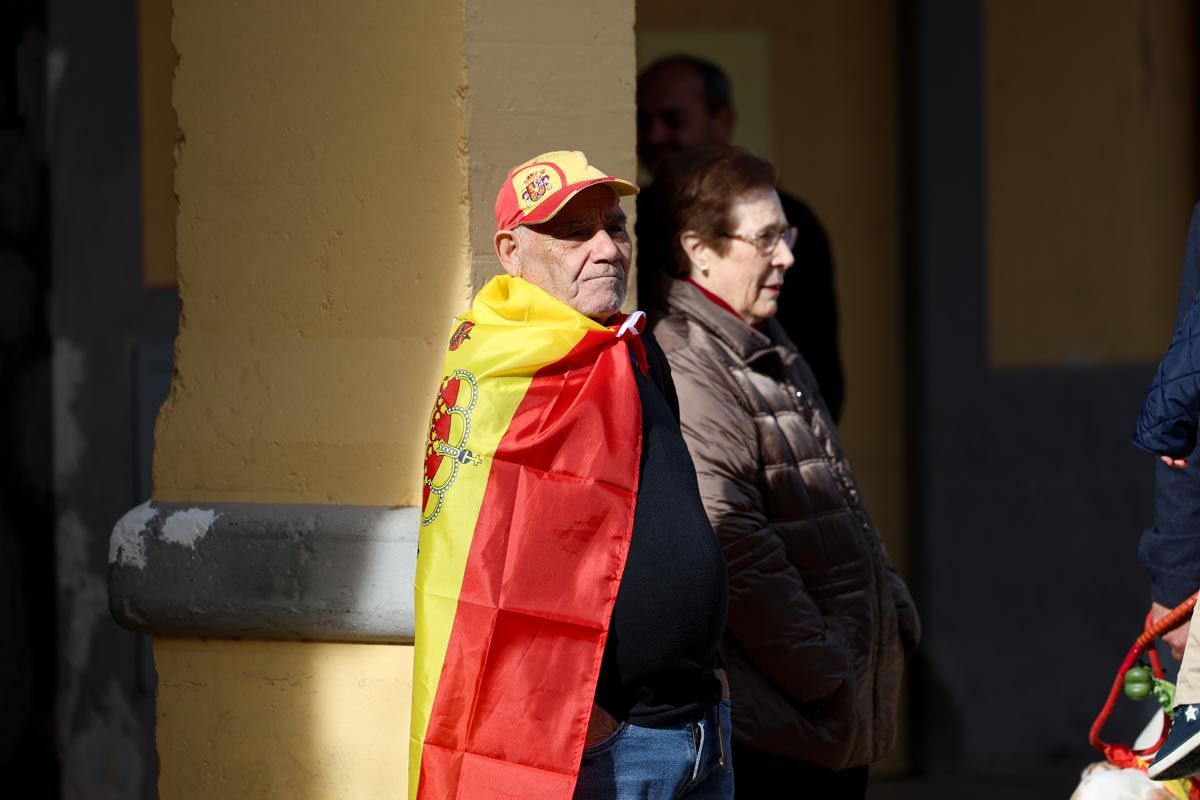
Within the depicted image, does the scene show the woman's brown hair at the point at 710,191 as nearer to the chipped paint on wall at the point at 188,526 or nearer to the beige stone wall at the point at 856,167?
the chipped paint on wall at the point at 188,526

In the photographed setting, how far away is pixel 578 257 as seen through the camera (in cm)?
294

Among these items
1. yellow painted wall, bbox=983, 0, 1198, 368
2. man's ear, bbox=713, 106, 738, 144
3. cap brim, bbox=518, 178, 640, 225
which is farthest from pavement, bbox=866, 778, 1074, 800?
cap brim, bbox=518, 178, 640, 225

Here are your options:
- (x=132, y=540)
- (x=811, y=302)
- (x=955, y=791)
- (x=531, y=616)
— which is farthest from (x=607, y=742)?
(x=955, y=791)

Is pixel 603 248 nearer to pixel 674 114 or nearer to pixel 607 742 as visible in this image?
pixel 607 742

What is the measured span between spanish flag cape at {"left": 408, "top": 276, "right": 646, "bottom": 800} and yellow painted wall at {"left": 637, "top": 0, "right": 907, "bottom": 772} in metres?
3.54

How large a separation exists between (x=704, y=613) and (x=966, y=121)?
3662mm

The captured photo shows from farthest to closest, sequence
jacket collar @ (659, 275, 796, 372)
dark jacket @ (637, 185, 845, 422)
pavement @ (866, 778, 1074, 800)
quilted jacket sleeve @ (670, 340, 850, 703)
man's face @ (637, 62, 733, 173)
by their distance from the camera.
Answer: pavement @ (866, 778, 1074, 800) < man's face @ (637, 62, 733, 173) < dark jacket @ (637, 185, 845, 422) < jacket collar @ (659, 275, 796, 372) < quilted jacket sleeve @ (670, 340, 850, 703)

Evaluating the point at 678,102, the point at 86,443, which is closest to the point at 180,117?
the point at 678,102

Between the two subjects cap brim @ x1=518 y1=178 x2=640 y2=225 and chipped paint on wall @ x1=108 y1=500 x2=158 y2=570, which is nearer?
cap brim @ x1=518 y1=178 x2=640 y2=225

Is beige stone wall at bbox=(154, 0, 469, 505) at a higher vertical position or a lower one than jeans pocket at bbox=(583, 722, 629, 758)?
higher

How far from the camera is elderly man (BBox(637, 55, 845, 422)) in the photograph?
448 cm

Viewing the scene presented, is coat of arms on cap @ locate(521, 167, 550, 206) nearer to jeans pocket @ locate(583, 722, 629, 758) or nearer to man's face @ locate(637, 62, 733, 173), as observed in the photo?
jeans pocket @ locate(583, 722, 629, 758)

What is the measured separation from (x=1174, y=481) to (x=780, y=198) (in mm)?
1370

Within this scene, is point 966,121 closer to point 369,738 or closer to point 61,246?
point 61,246
